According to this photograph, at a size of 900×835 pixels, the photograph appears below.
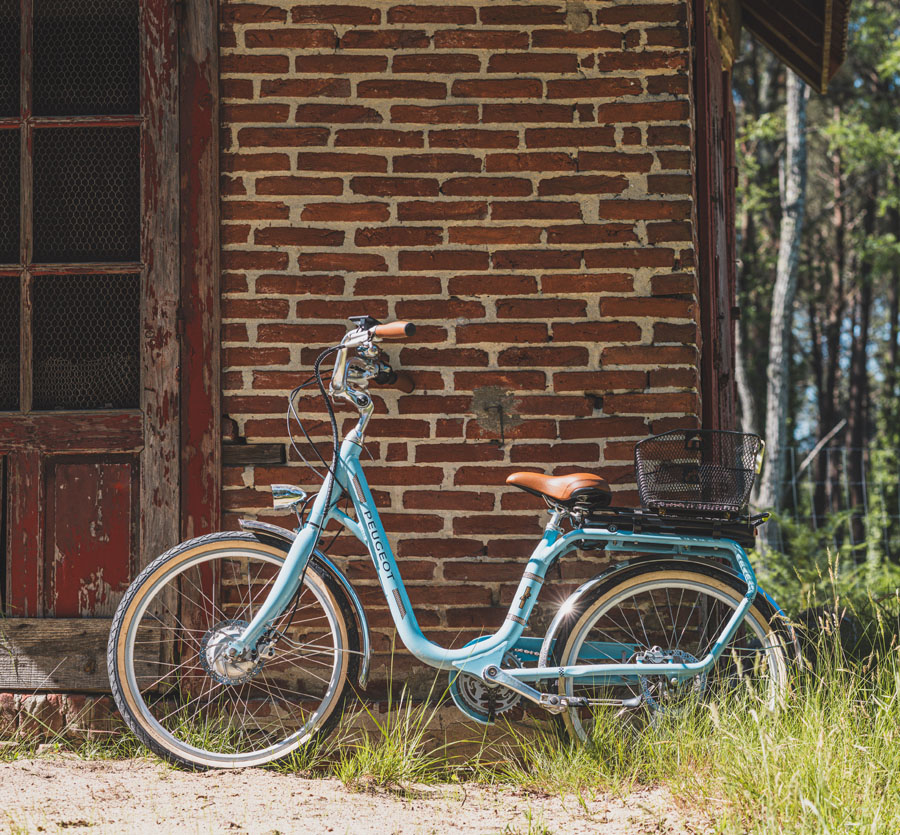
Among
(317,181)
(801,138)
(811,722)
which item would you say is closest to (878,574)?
(801,138)

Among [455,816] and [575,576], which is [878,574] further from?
[455,816]

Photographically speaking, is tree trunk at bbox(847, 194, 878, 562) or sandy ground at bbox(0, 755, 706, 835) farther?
tree trunk at bbox(847, 194, 878, 562)

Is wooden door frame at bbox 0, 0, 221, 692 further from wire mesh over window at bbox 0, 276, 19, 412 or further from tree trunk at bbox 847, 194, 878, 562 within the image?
tree trunk at bbox 847, 194, 878, 562

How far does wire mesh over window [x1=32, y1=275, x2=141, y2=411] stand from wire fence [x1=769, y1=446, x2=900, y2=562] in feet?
23.7

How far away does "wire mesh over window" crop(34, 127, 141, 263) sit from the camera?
3533 millimetres

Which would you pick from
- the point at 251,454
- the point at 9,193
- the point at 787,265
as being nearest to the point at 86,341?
the point at 9,193

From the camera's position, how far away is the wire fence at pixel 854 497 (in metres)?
10.9

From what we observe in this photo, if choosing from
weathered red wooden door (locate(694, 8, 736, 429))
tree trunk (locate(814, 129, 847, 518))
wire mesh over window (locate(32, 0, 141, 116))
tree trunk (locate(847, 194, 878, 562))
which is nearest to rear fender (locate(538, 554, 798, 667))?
weathered red wooden door (locate(694, 8, 736, 429))

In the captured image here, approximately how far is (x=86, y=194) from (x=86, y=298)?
409 mm

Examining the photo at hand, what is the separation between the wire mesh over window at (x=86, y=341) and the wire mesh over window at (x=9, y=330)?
3.2 inches

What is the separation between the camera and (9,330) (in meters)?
3.54

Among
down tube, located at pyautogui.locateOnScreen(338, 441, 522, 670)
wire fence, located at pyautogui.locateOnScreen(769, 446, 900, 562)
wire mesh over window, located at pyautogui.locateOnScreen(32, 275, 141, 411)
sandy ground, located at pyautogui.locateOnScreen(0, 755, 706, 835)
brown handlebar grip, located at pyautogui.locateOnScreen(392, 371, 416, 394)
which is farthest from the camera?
wire fence, located at pyautogui.locateOnScreen(769, 446, 900, 562)

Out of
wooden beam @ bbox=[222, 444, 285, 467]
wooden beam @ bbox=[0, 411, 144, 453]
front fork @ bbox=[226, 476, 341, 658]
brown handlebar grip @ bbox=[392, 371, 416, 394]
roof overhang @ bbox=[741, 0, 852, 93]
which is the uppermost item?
roof overhang @ bbox=[741, 0, 852, 93]

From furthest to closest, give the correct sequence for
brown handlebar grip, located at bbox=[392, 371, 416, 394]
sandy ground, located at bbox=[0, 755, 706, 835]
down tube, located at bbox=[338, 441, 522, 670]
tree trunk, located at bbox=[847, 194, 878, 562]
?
tree trunk, located at bbox=[847, 194, 878, 562]
brown handlebar grip, located at bbox=[392, 371, 416, 394]
down tube, located at bbox=[338, 441, 522, 670]
sandy ground, located at bbox=[0, 755, 706, 835]
